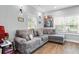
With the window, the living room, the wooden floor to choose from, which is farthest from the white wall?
the window

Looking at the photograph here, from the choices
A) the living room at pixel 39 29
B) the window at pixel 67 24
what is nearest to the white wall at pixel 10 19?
the living room at pixel 39 29

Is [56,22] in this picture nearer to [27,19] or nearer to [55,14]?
[55,14]

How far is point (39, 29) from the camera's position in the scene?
5172 millimetres

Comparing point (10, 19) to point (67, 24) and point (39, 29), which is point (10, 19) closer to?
point (39, 29)

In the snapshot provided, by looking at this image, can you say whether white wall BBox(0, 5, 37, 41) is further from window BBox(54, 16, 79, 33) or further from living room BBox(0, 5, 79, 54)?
window BBox(54, 16, 79, 33)

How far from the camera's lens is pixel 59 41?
475 cm

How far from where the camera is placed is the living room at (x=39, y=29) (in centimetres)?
301

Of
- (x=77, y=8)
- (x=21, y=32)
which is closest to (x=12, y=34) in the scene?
(x=21, y=32)

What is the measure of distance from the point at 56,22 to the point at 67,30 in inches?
42.0

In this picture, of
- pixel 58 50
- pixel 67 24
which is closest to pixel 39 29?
pixel 58 50

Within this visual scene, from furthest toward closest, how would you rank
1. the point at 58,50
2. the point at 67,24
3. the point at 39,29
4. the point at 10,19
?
the point at 67,24 → the point at 39,29 → the point at 58,50 → the point at 10,19

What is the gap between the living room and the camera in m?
3.01

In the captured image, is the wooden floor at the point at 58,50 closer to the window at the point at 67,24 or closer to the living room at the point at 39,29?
the living room at the point at 39,29
